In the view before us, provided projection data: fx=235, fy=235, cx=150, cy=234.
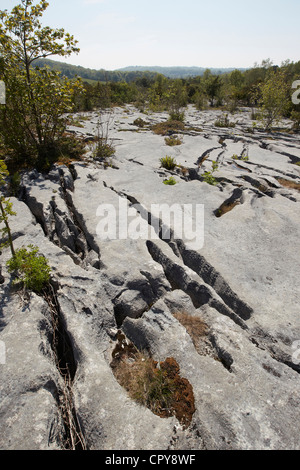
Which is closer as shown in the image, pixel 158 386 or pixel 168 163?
pixel 158 386

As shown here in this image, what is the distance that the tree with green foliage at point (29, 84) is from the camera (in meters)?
9.88

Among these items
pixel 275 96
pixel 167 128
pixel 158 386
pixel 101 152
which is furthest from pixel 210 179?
pixel 275 96

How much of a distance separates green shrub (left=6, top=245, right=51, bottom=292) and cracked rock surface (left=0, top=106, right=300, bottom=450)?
0.90 feet

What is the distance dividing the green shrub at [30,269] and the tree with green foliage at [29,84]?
7.77 m

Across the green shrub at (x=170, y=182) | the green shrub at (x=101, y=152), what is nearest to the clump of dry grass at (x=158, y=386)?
the green shrub at (x=170, y=182)

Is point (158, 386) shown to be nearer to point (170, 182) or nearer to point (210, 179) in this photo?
point (170, 182)

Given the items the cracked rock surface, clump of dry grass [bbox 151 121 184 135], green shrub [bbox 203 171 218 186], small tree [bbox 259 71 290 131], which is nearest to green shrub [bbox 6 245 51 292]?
the cracked rock surface

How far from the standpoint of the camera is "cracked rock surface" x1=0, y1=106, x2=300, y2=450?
333cm

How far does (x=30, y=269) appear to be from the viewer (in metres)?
5.27

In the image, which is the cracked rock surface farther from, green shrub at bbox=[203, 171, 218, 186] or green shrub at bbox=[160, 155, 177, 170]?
green shrub at bbox=[160, 155, 177, 170]

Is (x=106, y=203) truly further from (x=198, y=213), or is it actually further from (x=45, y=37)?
(x=45, y=37)

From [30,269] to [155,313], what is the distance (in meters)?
2.96

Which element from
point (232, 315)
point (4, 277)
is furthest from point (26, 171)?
point (232, 315)

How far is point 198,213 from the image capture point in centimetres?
890
